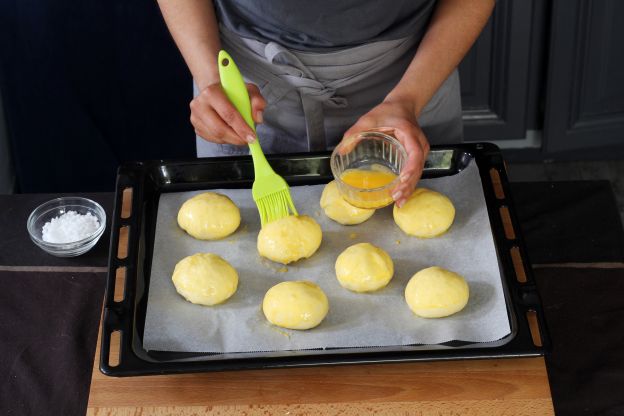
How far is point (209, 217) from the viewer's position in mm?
1469

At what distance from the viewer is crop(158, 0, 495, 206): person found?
1.46m

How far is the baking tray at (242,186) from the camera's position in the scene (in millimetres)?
1231

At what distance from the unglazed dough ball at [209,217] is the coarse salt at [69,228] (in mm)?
207

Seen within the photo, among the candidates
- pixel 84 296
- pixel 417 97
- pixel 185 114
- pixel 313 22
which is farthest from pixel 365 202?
pixel 185 114

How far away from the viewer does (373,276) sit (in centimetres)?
136

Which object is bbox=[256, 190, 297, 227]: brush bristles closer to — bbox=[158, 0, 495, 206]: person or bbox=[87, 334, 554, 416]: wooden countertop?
bbox=[158, 0, 495, 206]: person

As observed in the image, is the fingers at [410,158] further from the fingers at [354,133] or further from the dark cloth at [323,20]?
the dark cloth at [323,20]

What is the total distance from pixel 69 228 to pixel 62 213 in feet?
0.32

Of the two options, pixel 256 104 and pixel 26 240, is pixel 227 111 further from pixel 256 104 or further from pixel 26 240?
pixel 26 240

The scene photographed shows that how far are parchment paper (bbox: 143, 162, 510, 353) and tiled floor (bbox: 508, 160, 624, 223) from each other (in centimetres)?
152

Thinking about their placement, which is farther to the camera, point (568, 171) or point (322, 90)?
point (568, 171)

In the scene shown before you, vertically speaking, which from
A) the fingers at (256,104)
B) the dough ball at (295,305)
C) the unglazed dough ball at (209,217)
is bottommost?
the dough ball at (295,305)

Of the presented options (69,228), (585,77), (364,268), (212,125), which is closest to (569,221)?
(364,268)

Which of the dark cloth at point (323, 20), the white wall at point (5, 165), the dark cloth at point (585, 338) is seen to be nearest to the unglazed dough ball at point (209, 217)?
the dark cloth at point (323, 20)
